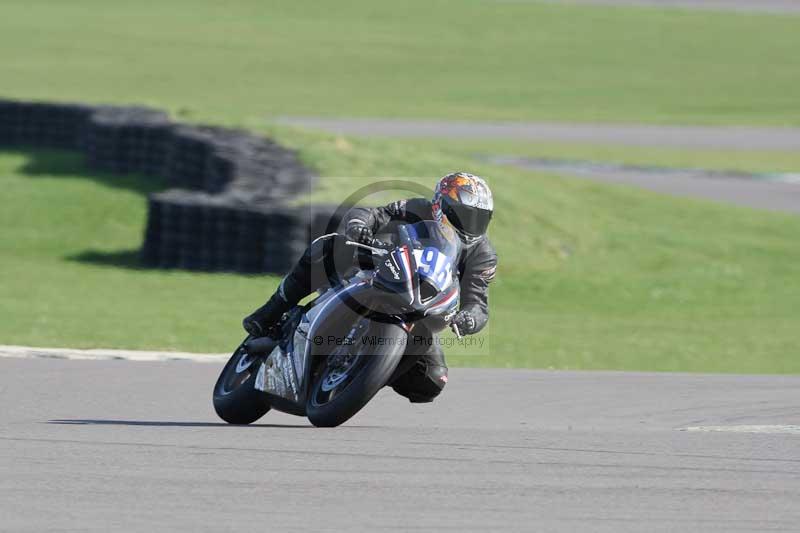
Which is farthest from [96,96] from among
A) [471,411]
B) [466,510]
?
[466,510]

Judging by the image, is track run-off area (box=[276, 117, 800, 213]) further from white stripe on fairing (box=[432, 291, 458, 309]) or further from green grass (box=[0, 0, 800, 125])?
white stripe on fairing (box=[432, 291, 458, 309])

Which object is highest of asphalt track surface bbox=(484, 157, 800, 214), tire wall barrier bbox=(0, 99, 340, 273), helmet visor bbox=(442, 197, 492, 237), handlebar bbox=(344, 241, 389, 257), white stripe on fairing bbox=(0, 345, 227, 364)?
helmet visor bbox=(442, 197, 492, 237)

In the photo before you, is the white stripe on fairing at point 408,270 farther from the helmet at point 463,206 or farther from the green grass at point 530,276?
the green grass at point 530,276

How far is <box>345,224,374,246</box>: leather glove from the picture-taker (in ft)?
24.9

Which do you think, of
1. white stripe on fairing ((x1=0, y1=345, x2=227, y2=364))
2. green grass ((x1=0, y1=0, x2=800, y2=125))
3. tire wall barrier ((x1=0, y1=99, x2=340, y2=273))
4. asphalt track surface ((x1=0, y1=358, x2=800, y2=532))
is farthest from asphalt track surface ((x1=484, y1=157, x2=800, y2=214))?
asphalt track surface ((x1=0, y1=358, x2=800, y2=532))

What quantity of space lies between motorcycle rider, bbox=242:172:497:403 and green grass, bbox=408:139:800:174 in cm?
2162

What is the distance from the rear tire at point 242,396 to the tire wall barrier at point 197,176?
3.10 feet

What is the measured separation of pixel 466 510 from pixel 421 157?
1569 centimetres

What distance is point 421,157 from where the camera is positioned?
21078mm

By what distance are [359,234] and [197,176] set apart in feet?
46.1

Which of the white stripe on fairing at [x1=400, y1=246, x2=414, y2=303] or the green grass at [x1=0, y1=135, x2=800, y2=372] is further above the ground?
the white stripe on fairing at [x1=400, y1=246, x2=414, y2=303]

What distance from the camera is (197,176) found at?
2134 cm

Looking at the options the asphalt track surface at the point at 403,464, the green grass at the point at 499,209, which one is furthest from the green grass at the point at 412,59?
the asphalt track surface at the point at 403,464

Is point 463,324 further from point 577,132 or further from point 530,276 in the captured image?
point 577,132
